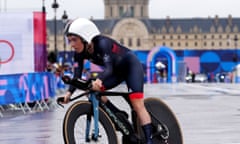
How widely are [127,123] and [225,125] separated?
673 cm

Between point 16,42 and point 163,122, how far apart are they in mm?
17815

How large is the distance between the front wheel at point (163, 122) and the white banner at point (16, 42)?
17471mm

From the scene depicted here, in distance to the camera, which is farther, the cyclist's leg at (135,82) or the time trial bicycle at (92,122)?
the cyclist's leg at (135,82)

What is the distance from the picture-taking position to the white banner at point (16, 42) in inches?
1007

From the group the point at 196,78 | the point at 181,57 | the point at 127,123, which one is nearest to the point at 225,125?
the point at 127,123

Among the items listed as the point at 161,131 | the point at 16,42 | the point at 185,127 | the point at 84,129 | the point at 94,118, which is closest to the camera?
the point at 94,118

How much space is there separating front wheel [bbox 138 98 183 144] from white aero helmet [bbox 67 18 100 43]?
1201 millimetres

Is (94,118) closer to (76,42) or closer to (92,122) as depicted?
(92,122)

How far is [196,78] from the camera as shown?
9019 centimetres

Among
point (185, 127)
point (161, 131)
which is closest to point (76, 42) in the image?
point (161, 131)

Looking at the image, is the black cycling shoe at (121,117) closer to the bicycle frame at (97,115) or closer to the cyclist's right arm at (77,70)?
the bicycle frame at (97,115)

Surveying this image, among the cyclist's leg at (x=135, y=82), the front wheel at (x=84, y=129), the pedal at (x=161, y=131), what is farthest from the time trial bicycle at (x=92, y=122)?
the pedal at (x=161, y=131)

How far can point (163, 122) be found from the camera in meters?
8.48

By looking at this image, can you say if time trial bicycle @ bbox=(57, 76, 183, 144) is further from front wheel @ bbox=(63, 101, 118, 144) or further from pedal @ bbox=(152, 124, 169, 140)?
pedal @ bbox=(152, 124, 169, 140)
